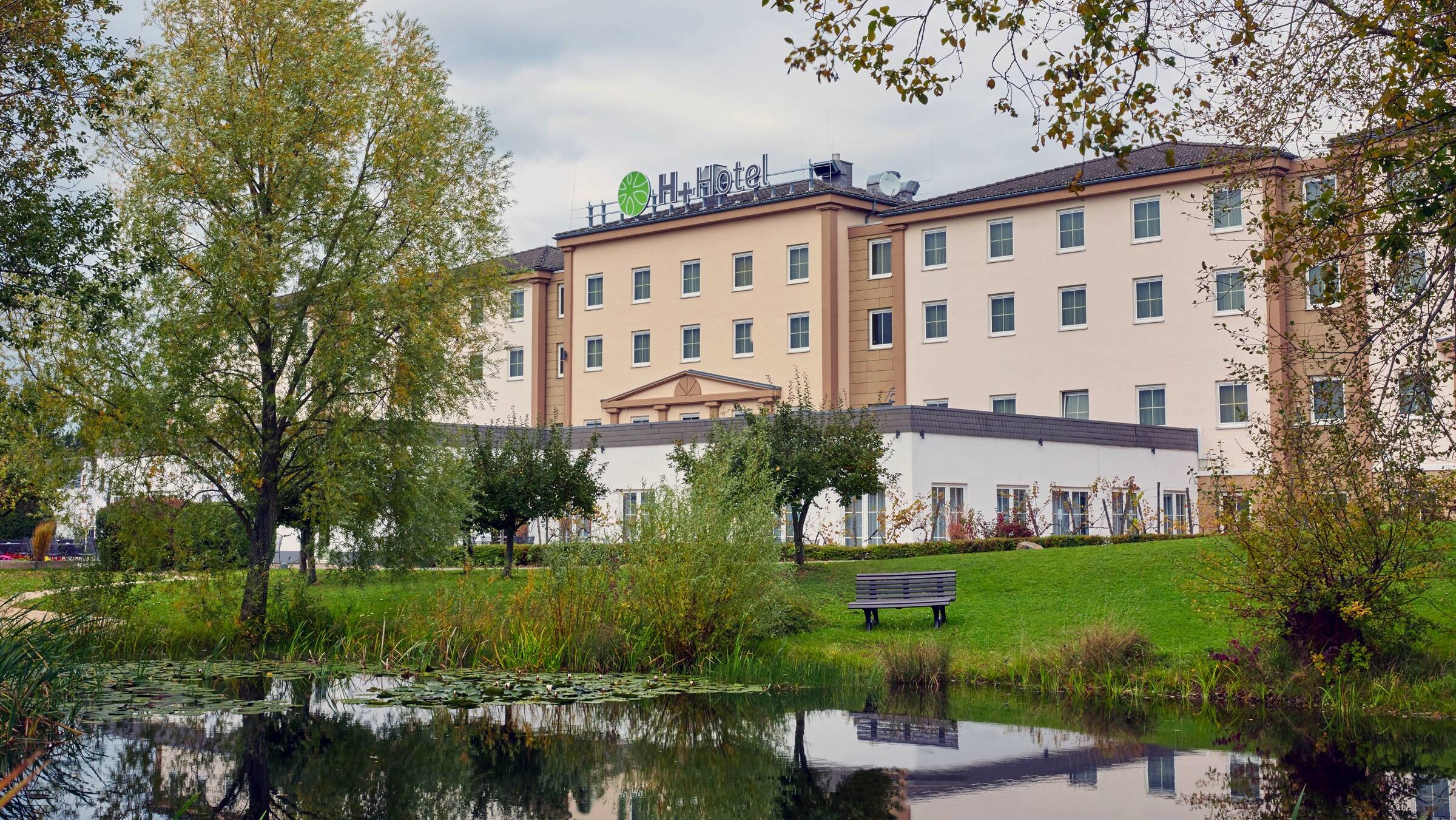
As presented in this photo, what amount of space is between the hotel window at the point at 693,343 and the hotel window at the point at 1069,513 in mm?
19949

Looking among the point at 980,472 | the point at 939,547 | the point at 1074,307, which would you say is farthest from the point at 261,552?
the point at 1074,307

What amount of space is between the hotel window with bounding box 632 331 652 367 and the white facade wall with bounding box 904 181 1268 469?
11.2 metres

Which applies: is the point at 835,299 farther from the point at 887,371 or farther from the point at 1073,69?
the point at 1073,69

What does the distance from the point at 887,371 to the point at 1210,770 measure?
139 feet

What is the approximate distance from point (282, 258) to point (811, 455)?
36.7 ft

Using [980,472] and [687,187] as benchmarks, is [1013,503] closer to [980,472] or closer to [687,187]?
[980,472]

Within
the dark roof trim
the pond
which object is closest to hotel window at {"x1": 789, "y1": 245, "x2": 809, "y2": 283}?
the dark roof trim

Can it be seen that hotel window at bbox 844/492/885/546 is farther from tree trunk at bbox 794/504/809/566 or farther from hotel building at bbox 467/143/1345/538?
tree trunk at bbox 794/504/809/566

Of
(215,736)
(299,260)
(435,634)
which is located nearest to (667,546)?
(435,634)

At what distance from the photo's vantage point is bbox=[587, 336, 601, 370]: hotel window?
59750 mm

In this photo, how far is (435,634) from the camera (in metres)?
18.5

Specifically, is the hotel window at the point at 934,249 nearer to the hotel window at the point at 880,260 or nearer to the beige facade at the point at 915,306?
the beige facade at the point at 915,306

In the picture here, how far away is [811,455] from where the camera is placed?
90.9 feet

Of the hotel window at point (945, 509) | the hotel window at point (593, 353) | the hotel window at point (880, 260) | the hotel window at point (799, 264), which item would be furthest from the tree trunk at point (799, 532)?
the hotel window at point (593, 353)
